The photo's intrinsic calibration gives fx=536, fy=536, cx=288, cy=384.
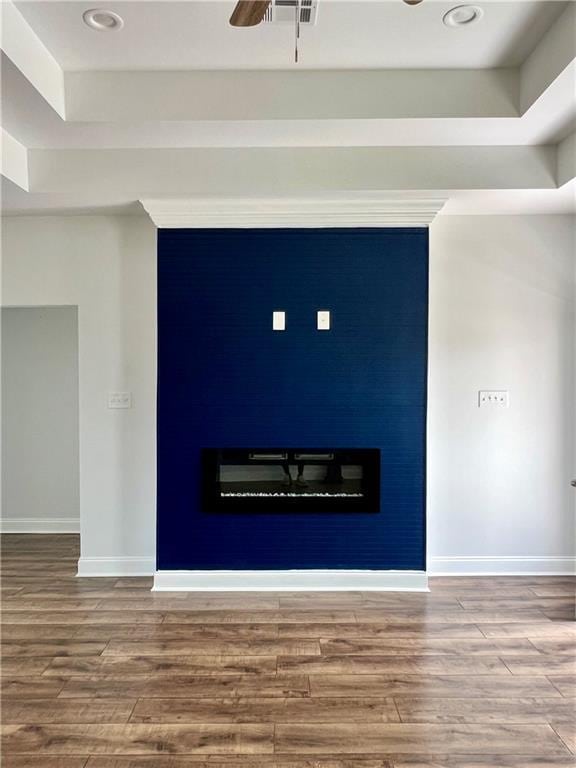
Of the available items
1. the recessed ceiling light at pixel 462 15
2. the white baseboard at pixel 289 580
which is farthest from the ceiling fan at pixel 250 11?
the white baseboard at pixel 289 580

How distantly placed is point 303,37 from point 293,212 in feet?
3.53

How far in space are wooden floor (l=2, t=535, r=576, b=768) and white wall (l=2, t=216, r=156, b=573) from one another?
1.32 feet

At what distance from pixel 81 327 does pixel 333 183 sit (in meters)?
1.98

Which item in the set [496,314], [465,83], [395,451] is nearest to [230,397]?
[395,451]

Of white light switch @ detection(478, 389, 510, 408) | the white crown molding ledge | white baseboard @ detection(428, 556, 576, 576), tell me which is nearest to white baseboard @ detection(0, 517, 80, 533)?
the white crown molding ledge

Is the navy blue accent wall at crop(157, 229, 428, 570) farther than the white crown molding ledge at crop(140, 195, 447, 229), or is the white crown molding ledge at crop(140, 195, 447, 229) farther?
the navy blue accent wall at crop(157, 229, 428, 570)

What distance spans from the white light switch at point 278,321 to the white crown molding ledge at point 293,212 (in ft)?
1.88

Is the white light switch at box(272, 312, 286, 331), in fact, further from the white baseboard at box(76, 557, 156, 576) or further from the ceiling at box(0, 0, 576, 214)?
the white baseboard at box(76, 557, 156, 576)

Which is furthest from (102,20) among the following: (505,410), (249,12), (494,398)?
(505,410)

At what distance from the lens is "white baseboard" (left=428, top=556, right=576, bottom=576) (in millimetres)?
3791

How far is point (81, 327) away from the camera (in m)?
3.76

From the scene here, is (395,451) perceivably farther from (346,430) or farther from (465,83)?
(465,83)

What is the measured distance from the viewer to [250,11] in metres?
1.77

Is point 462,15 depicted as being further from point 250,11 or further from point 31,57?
point 31,57
